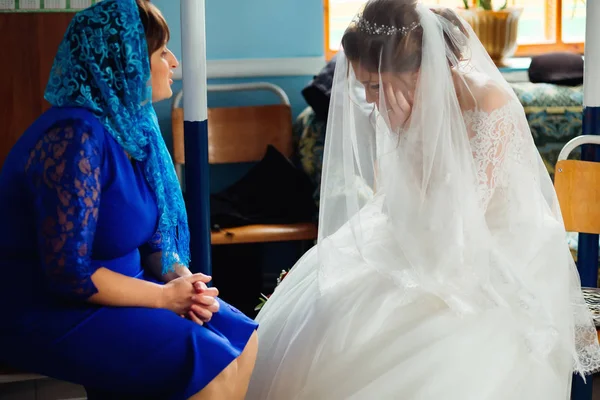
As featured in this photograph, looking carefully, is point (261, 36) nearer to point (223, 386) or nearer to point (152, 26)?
point (152, 26)

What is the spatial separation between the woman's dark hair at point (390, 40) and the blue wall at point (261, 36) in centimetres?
194

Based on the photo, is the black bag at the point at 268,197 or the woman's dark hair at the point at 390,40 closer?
the woman's dark hair at the point at 390,40

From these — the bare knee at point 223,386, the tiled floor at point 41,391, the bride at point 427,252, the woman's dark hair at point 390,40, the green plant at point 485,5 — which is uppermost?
the green plant at point 485,5

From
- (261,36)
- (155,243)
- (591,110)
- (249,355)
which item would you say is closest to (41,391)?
(155,243)

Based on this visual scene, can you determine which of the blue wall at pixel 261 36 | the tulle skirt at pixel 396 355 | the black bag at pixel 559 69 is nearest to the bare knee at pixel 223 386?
the tulle skirt at pixel 396 355

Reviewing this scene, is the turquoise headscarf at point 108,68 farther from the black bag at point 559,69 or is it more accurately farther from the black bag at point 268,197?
the black bag at point 559,69

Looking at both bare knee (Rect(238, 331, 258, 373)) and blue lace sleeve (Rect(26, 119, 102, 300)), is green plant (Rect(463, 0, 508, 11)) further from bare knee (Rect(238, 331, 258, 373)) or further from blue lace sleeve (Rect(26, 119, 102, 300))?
blue lace sleeve (Rect(26, 119, 102, 300))

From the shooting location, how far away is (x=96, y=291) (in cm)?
166

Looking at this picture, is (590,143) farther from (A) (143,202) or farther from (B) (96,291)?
(B) (96,291)

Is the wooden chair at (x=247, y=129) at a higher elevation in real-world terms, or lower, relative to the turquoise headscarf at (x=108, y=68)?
lower

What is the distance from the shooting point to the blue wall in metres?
3.84

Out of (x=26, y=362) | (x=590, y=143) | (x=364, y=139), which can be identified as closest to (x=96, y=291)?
(x=26, y=362)

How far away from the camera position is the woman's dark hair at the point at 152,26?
1.76 metres

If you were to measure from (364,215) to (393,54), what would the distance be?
1.49 ft
